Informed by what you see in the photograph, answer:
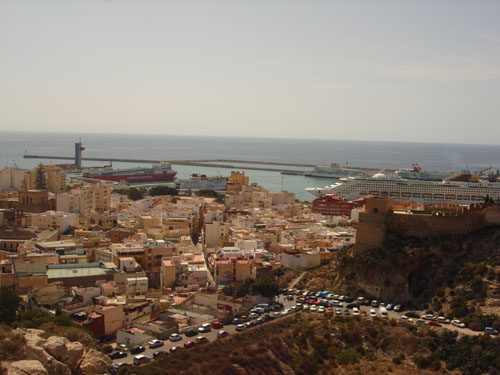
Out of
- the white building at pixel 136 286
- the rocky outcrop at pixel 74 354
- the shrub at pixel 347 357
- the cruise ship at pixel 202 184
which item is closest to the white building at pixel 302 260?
the white building at pixel 136 286

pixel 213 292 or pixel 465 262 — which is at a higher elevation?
pixel 465 262

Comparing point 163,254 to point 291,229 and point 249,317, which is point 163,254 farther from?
point 291,229

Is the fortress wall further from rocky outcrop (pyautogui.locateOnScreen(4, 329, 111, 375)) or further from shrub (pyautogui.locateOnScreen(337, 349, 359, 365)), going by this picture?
rocky outcrop (pyautogui.locateOnScreen(4, 329, 111, 375))

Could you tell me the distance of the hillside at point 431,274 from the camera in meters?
15.2

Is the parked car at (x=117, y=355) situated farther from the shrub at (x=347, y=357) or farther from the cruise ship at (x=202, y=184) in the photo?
the cruise ship at (x=202, y=184)

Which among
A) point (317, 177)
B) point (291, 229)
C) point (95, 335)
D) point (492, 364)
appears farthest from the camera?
point (317, 177)

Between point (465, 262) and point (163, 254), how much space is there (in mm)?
10110

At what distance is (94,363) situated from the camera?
11.2 metres

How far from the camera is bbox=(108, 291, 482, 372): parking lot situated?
13.8 m

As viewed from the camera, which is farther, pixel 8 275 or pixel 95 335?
pixel 8 275

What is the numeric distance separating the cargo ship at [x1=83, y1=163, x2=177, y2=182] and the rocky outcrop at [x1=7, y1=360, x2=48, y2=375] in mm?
50849

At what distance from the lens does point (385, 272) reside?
16703 millimetres

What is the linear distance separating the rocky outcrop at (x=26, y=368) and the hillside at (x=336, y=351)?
2.45 meters

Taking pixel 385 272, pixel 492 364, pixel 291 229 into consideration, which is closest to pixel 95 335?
pixel 385 272
